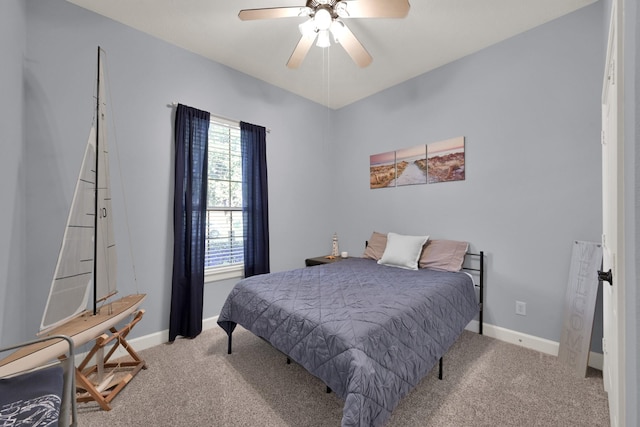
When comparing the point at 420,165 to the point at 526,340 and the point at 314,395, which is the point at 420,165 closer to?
the point at 526,340

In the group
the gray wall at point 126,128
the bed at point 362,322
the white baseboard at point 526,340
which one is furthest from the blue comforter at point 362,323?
the gray wall at point 126,128

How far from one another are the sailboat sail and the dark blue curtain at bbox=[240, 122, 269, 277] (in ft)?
4.68

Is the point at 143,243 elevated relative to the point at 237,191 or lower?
lower

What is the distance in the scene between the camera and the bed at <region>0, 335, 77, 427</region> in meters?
0.91

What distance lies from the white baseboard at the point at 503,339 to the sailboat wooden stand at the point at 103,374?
168mm

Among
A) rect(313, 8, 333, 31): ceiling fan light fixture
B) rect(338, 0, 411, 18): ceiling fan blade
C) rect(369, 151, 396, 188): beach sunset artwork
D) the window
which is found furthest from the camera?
rect(369, 151, 396, 188): beach sunset artwork

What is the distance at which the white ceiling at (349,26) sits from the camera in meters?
2.15

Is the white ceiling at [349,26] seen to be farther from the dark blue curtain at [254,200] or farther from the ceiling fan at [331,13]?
the dark blue curtain at [254,200]

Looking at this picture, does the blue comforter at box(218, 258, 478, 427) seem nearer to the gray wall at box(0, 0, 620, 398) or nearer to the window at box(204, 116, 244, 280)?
the gray wall at box(0, 0, 620, 398)

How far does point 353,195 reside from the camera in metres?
3.96

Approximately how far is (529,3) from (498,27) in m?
0.29

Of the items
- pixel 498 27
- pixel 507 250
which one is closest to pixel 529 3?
pixel 498 27

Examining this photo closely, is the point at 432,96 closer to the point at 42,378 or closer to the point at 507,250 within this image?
the point at 507,250

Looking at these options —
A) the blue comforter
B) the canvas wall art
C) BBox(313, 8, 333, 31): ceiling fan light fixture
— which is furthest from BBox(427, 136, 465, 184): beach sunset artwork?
BBox(313, 8, 333, 31): ceiling fan light fixture
